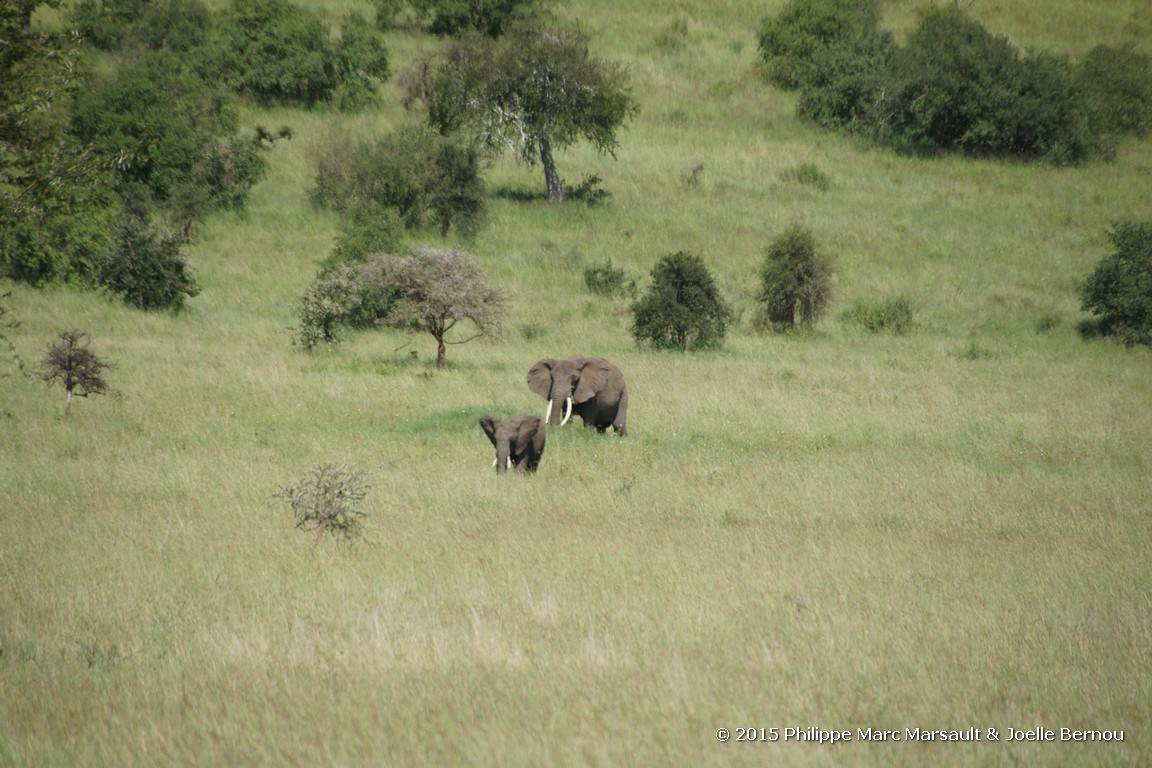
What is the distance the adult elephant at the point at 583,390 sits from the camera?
17250 millimetres

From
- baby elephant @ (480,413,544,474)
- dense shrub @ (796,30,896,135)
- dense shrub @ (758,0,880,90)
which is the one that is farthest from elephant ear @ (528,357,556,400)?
dense shrub @ (758,0,880,90)

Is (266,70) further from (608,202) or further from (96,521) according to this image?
(96,521)

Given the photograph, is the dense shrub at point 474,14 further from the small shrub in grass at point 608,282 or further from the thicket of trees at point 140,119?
the small shrub in grass at point 608,282

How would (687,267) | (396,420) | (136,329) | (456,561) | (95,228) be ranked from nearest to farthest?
1. (456,561)
2. (396,420)
3. (136,329)
4. (687,267)
5. (95,228)

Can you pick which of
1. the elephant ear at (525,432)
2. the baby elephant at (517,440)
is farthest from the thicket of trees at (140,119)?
the elephant ear at (525,432)

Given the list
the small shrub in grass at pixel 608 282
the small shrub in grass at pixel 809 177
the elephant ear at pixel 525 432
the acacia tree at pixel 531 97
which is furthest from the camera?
the small shrub in grass at pixel 809 177

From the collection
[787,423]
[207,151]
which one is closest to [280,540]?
[787,423]

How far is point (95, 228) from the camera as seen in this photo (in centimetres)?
3058

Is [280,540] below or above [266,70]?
below

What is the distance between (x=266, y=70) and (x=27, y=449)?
40.4 meters

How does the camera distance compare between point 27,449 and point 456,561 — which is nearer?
point 456,561

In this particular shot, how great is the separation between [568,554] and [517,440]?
4.30 metres

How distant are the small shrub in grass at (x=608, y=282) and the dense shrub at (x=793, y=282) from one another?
4309 mm

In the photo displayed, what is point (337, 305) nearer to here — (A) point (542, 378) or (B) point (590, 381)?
(A) point (542, 378)
